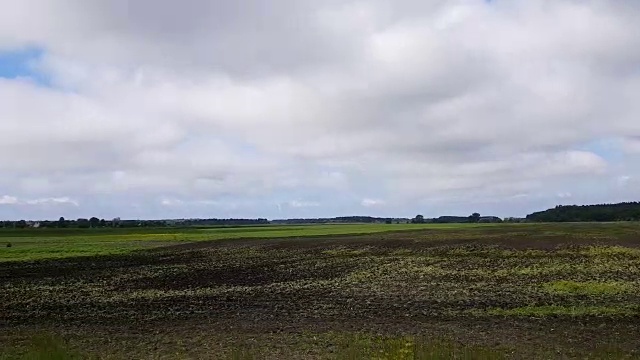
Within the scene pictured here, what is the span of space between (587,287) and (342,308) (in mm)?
11348

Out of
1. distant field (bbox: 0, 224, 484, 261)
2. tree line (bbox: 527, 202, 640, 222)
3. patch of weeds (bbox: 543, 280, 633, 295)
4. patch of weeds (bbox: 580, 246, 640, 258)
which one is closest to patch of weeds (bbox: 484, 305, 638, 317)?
patch of weeds (bbox: 543, 280, 633, 295)

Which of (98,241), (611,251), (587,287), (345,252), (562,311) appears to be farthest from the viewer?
(98,241)

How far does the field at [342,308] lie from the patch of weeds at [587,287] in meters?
0.08

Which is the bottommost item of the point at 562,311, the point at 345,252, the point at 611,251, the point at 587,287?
the point at 562,311

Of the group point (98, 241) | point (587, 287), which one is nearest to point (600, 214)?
point (98, 241)

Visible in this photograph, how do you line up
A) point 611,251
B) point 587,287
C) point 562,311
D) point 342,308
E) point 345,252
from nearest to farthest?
point 562,311
point 342,308
point 587,287
point 611,251
point 345,252

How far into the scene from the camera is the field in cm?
1520

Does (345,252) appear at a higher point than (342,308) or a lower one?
higher

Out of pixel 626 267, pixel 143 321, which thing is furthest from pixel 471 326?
pixel 626 267

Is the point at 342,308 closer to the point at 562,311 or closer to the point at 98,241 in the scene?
the point at 562,311

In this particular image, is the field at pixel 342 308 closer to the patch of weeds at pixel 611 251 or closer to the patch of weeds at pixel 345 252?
the patch of weeds at pixel 611 251

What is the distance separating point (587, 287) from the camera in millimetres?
26188

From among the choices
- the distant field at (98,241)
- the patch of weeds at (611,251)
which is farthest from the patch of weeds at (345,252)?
the distant field at (98,241)

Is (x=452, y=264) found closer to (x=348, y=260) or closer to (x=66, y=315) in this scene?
(x=348, y=260)
